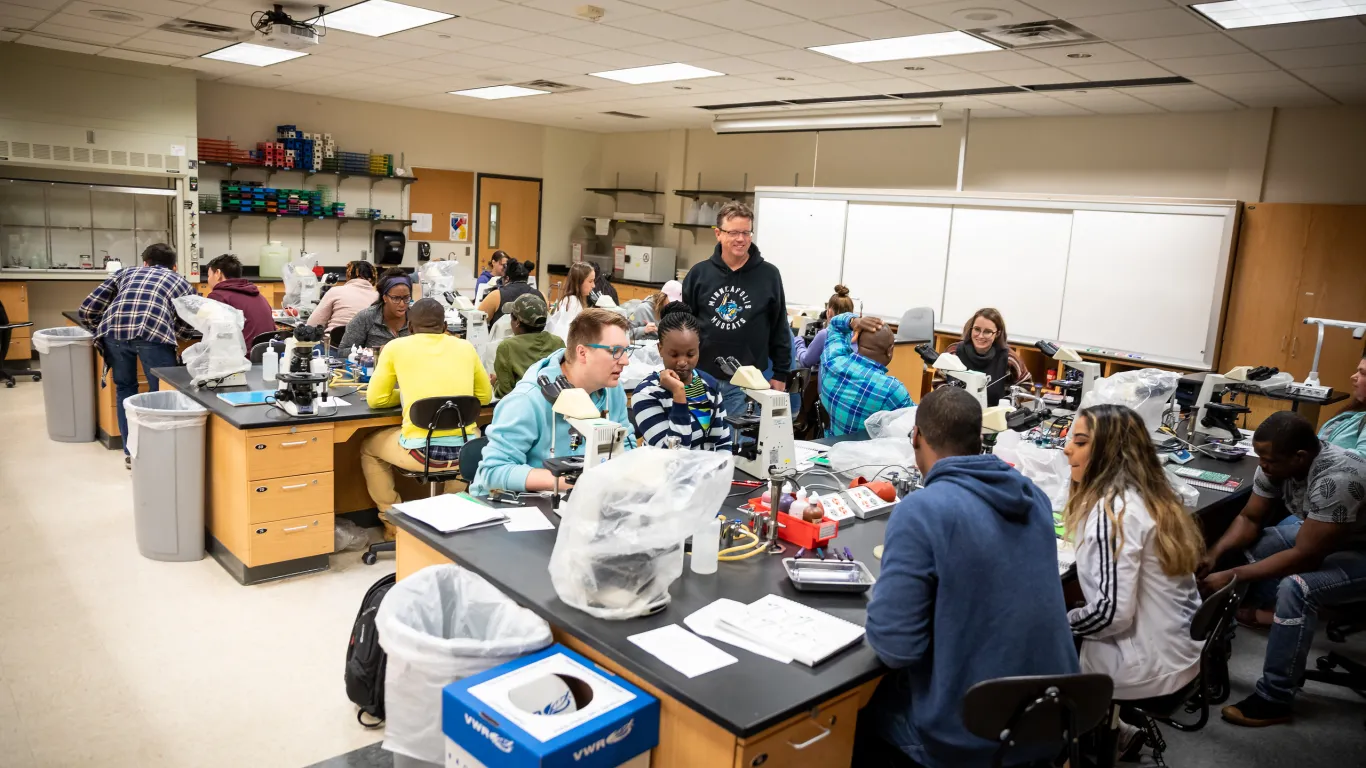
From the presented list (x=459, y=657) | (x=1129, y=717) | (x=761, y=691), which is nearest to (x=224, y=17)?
(x=459, y=657)

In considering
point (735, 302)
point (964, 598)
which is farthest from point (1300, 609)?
point (735, 302)

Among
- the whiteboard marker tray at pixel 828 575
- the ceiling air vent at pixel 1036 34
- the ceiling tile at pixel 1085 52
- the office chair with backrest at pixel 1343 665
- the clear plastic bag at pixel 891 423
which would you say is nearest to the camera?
the whiteboard marker tray at pixel 828 575

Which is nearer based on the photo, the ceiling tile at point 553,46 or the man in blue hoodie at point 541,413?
the man in blue hoodie at point 541,413

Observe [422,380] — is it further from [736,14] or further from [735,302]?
[736,14]

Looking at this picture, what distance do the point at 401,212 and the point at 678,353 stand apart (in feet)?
25.7

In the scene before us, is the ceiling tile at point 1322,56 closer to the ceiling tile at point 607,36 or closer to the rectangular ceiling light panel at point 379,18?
the ceiling tile at point 607,36

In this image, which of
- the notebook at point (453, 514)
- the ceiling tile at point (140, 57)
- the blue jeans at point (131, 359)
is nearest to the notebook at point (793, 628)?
the notebook at point (453, 514)

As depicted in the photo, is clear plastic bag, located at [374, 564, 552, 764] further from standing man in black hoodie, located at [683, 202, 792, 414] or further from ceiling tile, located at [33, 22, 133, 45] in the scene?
ceiling tile, located at [33, 22, 133, 45]

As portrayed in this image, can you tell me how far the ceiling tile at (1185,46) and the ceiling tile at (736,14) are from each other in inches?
71.6

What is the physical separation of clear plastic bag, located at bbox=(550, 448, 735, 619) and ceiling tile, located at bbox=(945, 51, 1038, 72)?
420cm

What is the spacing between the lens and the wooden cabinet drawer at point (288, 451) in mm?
3541

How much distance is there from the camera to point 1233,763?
2.78 meters

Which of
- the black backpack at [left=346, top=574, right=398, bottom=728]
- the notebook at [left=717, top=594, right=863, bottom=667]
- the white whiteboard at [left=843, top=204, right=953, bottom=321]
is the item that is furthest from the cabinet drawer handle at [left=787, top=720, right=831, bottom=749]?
the white whiteboard at [left=843, top=204, right=953, bottom=321]

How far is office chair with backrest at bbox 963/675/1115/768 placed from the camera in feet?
5.20
